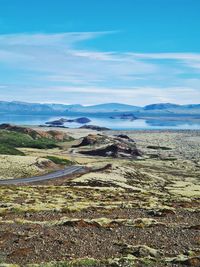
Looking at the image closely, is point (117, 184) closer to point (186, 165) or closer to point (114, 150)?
point (186, 165)

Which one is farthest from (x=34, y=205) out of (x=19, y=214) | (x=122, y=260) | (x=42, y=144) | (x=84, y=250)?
(x=42, y=144)

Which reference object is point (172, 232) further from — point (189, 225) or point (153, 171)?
point (153, 171)

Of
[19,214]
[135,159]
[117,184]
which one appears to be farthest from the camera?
[135,159]

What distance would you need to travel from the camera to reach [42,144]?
18850 centimetres

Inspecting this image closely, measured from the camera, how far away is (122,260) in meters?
24.3

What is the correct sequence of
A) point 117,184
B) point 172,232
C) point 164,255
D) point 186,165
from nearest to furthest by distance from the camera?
point 164,255, point 172,232, point 117,184, point 186,165

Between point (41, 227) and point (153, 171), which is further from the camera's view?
point (153, 171)

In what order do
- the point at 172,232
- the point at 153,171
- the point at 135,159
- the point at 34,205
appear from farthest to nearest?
the point at 135,159 < the point at 153,171 < the point at 34,205 < the point at 172,232

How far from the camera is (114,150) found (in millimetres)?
169375

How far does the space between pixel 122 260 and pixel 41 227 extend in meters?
11.8

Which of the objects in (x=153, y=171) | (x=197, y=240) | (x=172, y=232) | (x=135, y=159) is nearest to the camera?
(x=197, y=240)

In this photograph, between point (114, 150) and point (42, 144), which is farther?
point (42, 144)

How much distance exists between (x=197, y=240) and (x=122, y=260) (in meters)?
7.87

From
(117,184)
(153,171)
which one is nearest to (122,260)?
(117,184)
